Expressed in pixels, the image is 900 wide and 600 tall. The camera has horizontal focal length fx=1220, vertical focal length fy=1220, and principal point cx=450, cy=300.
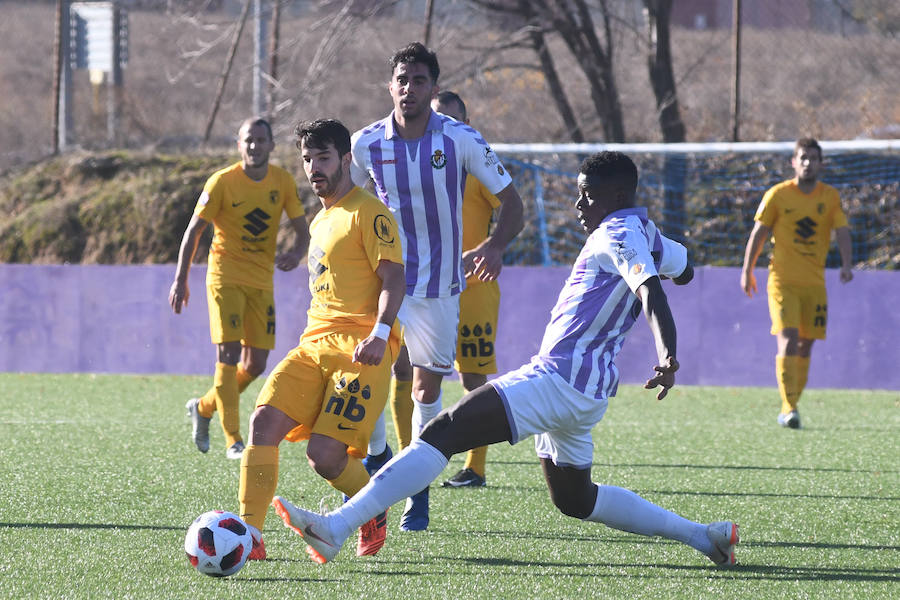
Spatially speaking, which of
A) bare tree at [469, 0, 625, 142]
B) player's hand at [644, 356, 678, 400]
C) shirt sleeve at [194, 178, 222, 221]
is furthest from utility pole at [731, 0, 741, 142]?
player's hand at [644, 356, 678, 400]

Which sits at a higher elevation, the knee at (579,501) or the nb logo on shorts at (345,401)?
the nb logo on shorts at (345,401)

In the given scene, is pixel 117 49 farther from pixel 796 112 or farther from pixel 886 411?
pixel 886 411

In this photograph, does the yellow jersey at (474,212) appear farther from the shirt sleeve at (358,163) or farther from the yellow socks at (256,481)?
the yellow socks at (256,481)

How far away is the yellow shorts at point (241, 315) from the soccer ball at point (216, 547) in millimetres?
3326

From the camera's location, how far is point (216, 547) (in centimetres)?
391

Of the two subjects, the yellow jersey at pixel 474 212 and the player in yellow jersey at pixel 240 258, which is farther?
the player in yellow jersey at pixel 240 258

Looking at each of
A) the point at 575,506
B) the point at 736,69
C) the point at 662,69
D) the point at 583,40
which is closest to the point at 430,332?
the point at 575,506

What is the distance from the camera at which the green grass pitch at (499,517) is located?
4113 mm

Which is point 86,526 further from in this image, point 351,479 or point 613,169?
point 613,169

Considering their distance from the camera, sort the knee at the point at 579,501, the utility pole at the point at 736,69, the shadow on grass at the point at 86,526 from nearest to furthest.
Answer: the knee at the point at 579,501 < the shadow on grass at the point at 86,526 < the utility pole at the point at 736,69

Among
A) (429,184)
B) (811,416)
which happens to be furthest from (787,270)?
(429,184)

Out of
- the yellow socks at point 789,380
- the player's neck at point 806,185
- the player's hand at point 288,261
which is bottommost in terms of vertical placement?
the yellow socks at point 789,380

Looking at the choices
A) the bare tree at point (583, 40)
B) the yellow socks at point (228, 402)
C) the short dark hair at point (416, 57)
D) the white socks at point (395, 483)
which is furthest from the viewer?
the bare tree at point (583, 40)

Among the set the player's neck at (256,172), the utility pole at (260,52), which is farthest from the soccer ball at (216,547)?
the utility pole at (260,52)
